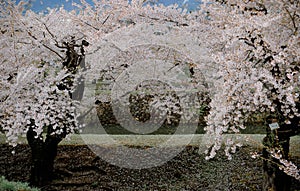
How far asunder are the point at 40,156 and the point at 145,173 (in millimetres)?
2186

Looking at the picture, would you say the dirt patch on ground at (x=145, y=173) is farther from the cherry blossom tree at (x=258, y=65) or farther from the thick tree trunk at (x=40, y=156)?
the cherry blossom tree at (x=258, y=65)

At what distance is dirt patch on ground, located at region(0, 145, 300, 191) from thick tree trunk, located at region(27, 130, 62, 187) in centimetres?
23

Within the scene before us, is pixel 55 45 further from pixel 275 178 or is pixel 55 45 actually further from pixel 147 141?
pixel 275 178

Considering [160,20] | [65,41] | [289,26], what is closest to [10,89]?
[65,41]

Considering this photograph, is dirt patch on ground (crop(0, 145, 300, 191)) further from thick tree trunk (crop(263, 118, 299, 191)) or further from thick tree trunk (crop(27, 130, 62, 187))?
thick tree trunk (crop(263, 118, 299, 191))

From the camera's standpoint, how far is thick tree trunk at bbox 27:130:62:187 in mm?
6242

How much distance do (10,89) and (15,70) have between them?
891 millimetres

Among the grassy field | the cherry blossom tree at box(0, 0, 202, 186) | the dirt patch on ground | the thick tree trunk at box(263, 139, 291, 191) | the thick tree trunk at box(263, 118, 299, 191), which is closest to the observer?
the thick tree trunk at box(263, 118, 299, 191)

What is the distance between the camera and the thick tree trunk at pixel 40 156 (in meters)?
6.24

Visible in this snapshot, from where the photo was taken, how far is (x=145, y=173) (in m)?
7.02

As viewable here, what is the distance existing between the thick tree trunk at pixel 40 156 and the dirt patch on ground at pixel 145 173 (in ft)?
0.76

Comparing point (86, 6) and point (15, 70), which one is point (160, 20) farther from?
point (15, 70)

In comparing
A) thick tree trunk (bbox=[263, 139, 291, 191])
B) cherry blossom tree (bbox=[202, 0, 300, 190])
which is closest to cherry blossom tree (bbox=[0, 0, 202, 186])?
cherry blossom tree (bbox=[202, 0, 300, 190])

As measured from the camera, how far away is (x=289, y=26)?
3.86 m
